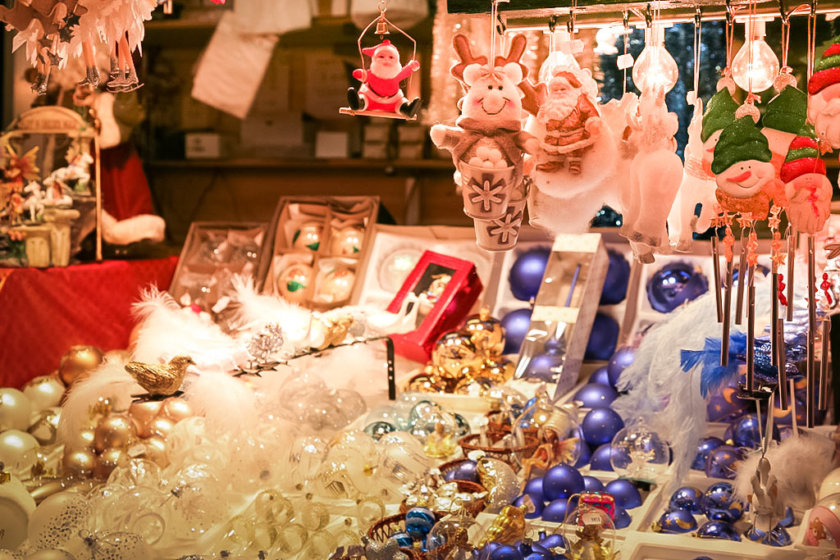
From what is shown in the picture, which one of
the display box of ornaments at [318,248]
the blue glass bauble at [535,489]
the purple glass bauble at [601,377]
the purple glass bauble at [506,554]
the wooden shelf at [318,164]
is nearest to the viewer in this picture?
the purple glass bauble at [506,554]

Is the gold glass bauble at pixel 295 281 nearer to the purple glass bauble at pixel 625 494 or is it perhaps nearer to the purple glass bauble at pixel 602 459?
the purple glass bauble at pixel 602 459

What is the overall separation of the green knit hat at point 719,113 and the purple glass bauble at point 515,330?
1753 mm

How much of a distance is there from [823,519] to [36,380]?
2.42 m

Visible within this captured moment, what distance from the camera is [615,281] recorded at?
3234mm

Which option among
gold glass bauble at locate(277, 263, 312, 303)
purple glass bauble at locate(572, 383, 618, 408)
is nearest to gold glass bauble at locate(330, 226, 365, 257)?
gold glass bauble at locate(277, 263, 312, 303)

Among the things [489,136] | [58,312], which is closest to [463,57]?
[489,136]

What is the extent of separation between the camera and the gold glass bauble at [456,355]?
3.00 m

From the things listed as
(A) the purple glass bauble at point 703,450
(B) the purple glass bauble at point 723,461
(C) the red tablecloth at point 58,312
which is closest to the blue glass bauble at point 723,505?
(B) the purple glass bauble at point 723,461

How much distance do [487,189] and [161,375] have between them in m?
0.98

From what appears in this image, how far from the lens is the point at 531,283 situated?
133 inches

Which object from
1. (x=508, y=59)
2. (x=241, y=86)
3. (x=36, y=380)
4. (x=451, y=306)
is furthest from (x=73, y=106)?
(x=508, y=59)

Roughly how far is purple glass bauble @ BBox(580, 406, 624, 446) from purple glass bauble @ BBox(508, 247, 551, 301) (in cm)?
90

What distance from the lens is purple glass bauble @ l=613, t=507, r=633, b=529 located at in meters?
2.06

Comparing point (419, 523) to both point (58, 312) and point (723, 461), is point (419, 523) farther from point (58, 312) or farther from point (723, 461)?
point (58, 312)
